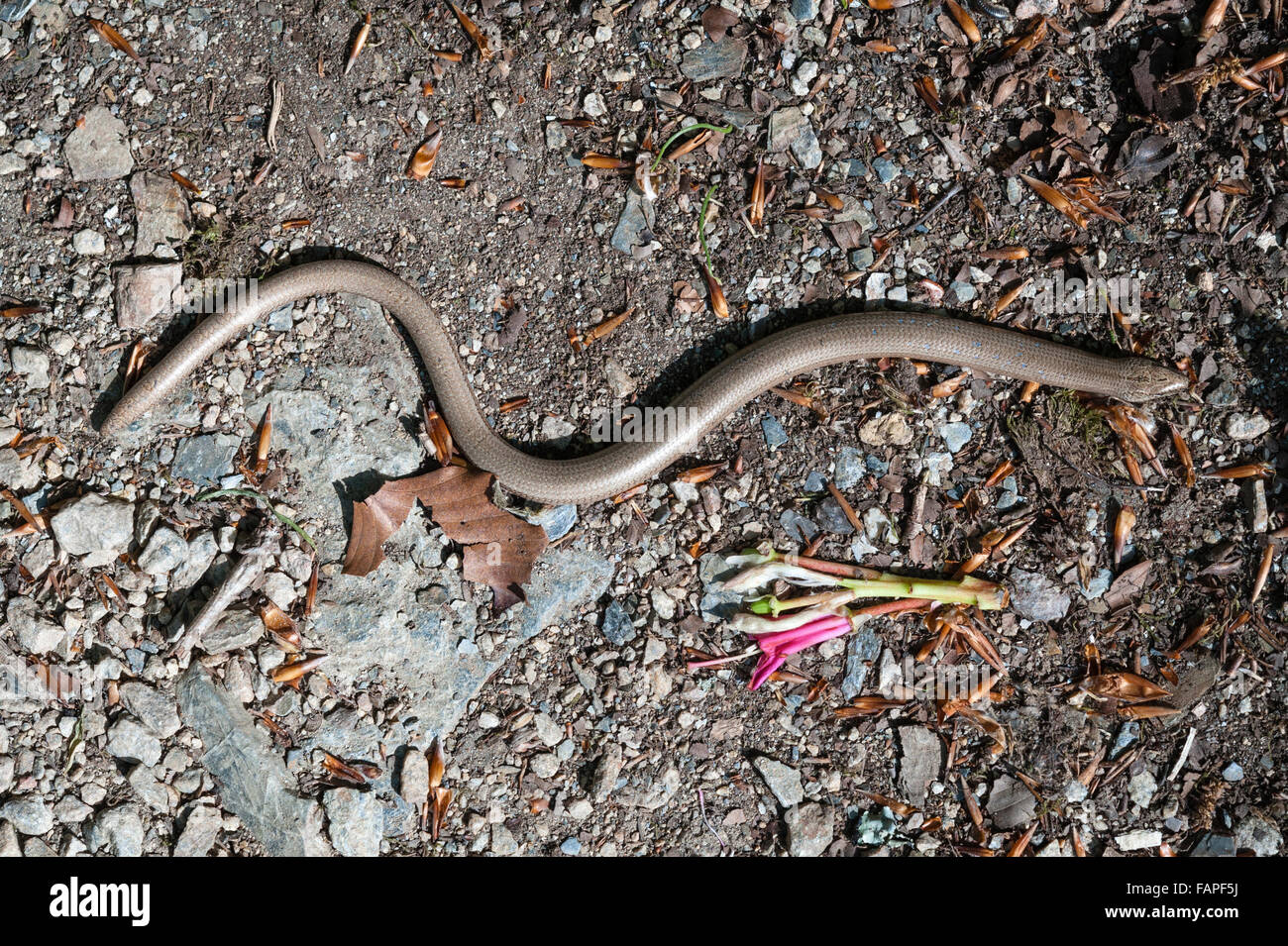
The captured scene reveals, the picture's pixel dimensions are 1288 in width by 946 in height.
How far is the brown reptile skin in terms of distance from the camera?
13.2ft

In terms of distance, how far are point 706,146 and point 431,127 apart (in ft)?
4.82

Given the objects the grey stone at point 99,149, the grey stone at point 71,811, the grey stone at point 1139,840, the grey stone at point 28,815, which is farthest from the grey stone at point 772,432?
the grey stone at point 28,815

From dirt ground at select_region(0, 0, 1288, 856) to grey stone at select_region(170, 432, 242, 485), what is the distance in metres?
0.11

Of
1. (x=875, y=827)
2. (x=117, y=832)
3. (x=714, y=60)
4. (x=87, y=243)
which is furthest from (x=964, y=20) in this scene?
(x=117, y=832)

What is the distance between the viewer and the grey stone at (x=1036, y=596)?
13.6 ft

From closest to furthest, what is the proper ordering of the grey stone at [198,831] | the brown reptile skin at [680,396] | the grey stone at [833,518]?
1. the grey stone at [198,831]
2. the brown reptile skin at [680,396]
3. the grey stone at [833,518]

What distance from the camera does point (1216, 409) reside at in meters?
4.22

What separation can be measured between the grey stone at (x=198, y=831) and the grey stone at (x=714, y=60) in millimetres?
4550

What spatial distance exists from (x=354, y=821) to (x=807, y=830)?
2308 mm

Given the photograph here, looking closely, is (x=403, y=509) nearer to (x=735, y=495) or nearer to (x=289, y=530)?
(x=289, y=530)

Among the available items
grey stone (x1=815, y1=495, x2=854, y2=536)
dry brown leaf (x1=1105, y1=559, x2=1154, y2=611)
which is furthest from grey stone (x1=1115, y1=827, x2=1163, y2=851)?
grey stone (x1=815, y1=495, x2=854, y2=536)

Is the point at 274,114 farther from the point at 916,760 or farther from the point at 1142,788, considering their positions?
the point at 1142,788

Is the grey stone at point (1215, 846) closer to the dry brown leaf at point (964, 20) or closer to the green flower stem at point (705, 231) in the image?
the green flower stem at point (705, 231)
